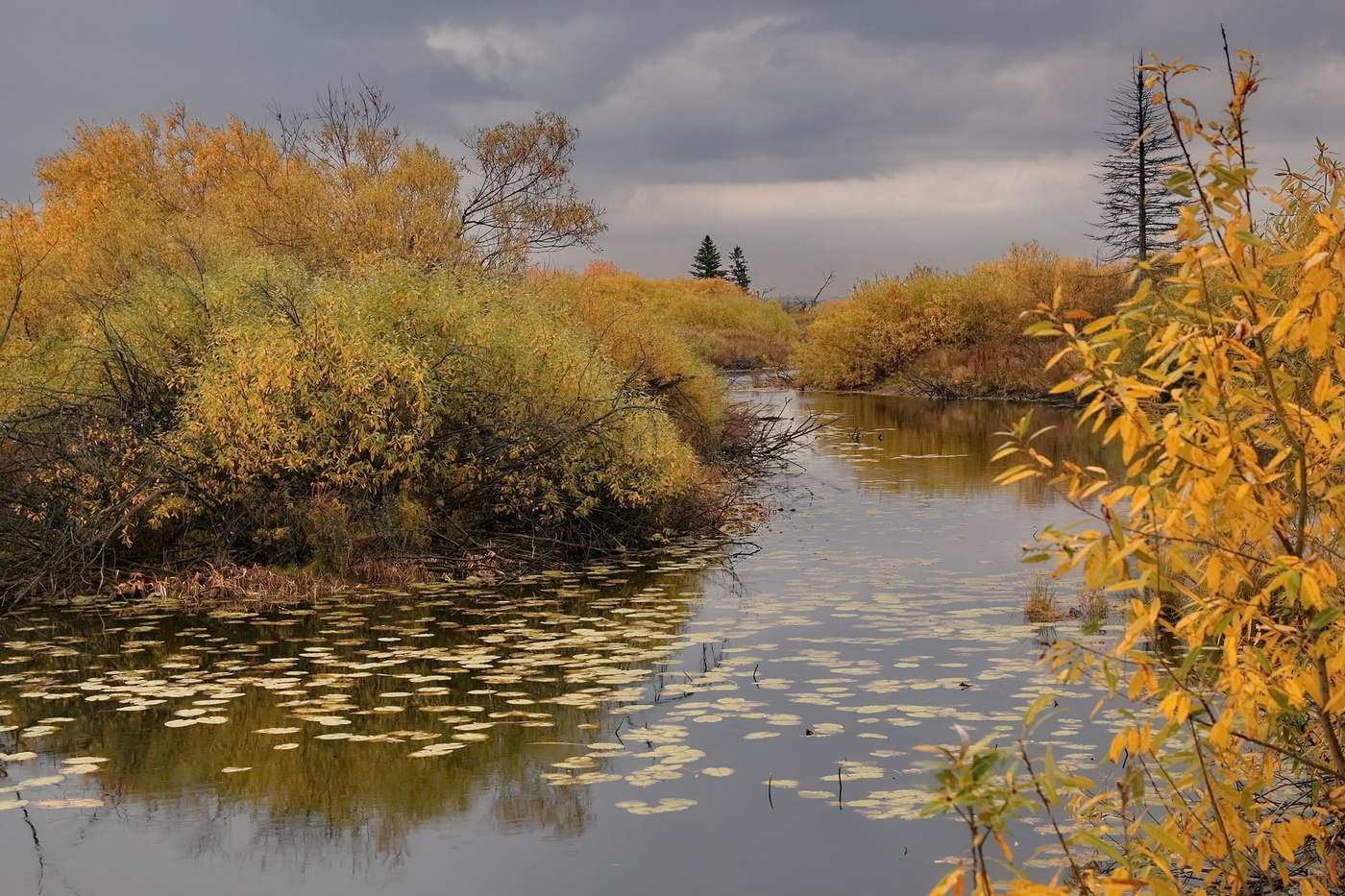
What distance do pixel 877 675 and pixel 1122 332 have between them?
5.75 meters

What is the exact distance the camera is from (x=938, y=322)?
141ft

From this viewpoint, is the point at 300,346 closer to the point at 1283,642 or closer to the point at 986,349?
the point at 1283,642

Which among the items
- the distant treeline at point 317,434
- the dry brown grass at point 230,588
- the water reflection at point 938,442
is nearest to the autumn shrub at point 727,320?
the water reflection at point 938,442

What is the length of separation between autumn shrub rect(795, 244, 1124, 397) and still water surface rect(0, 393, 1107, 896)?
102 feet

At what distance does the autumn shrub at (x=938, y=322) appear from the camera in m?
41.8

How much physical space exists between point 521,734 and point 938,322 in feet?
124

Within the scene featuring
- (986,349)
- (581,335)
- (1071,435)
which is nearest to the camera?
(581,335)

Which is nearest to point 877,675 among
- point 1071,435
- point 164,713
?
point 164,713

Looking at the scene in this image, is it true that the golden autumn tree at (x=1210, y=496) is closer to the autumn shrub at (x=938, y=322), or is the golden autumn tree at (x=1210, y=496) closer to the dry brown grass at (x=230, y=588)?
the dry brown grass at (x=230, y=588)

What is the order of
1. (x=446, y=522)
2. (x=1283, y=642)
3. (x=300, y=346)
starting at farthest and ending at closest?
(x=446, y=522), (x=300, y=346), (x=1283, y=642)

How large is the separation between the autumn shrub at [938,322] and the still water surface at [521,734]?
31.0 m

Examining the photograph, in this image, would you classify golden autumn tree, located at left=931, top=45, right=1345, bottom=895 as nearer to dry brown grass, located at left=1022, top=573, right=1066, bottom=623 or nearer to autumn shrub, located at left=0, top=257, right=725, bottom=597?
dry brown grass, located at left=1022, top=573, right=1066, bottom=623

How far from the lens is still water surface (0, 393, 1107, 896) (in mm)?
5488

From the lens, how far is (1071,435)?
2625 cm
